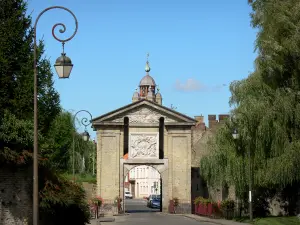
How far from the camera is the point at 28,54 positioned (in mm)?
24125

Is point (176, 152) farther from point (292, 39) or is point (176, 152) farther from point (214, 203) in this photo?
point (292, 39)

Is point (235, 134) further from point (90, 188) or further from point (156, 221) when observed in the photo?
point (90, 188)

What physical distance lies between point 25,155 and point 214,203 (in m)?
24.5

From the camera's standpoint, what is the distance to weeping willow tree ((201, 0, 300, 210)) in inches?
1187

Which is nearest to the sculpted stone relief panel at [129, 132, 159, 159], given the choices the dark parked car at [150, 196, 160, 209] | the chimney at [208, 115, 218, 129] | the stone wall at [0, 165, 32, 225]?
the dark parked car at [150, 196, 160, 209]

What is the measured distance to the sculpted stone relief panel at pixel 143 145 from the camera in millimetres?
54906

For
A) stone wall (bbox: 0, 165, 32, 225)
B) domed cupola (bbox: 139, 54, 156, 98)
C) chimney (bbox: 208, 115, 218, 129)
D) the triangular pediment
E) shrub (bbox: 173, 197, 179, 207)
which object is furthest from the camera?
domed cupola (bbox: 139, 54, 156, 98)

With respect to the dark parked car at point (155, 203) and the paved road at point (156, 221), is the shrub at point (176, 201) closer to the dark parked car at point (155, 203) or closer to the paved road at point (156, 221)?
the paved road at point (156, 221)

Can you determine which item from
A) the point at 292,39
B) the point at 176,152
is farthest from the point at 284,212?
the point at 176,152

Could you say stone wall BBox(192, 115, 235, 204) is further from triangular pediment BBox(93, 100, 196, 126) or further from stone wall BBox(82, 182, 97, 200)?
stone wall BBox(82, 182, 97, 200)

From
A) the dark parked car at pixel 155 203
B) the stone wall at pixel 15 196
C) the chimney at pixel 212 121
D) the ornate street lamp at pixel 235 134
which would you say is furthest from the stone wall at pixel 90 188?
the stone wall at pixel 15 196

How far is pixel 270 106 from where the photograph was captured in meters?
33.6

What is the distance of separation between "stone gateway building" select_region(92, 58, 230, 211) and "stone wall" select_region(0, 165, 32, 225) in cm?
3064

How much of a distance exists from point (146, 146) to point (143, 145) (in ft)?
0.92
